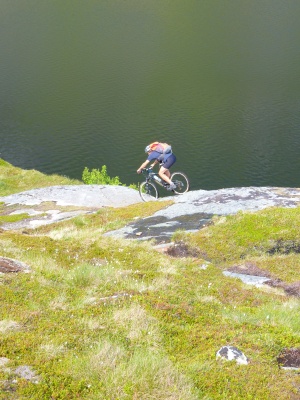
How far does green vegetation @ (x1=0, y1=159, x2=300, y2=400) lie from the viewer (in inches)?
318

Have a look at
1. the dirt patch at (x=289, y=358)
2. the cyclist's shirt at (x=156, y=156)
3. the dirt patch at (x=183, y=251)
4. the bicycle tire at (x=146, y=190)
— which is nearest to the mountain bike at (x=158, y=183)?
the bicycle tire at (x=146, y=190)

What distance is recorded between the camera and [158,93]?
107 metres

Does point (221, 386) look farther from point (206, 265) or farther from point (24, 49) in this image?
point (24, 49)

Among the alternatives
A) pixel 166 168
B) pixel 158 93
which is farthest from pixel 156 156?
pixel 158 93

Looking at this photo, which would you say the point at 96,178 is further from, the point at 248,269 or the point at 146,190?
the point at 248,269

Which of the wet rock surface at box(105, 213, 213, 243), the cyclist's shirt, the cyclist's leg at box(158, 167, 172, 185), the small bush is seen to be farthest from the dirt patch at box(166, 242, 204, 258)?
the small bush

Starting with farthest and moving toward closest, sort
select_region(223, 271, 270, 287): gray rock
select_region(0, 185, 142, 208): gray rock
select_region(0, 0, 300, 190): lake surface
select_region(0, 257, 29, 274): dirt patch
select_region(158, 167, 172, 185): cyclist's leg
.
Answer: select_region(0, 0, 300, 190): lake surface < select_region(0, 185, 142, 208): gray rock < select_region(158, 167, 172, 185): cyclist's leg < select_region(223, 271, 270, 287): gray rock < select_region(0, 257, 29, 274): dirt patch

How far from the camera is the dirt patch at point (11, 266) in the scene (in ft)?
44.2

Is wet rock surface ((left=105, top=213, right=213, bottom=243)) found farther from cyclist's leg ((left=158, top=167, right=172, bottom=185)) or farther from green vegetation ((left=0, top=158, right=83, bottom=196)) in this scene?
green vegetation ((left=0, top=158, right=83, bottom=196))

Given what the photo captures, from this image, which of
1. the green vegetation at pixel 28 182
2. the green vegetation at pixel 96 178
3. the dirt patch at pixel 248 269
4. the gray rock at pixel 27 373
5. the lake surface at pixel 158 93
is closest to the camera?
the gray rock at pixel 27 373

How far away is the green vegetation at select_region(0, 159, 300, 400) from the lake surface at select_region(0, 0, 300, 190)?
56.1m

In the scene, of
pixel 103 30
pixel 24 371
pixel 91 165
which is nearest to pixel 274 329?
pixel 24 371

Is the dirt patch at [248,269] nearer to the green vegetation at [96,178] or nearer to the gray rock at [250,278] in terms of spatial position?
the gray rock at [250,278]

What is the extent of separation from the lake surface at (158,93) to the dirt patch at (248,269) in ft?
171
